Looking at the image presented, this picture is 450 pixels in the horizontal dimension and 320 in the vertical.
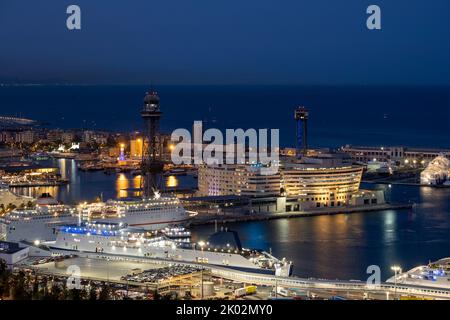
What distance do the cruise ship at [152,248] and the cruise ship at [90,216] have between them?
0.50 m

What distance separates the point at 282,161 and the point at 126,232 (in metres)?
6.72

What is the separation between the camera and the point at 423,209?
45.8 feet

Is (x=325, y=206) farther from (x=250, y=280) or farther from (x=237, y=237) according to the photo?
(x=250, y=280)

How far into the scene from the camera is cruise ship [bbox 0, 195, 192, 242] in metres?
11.0

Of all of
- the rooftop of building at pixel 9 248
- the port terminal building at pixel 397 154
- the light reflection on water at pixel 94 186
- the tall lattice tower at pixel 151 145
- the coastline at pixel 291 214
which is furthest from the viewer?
the port terminal building at pixel 397 154

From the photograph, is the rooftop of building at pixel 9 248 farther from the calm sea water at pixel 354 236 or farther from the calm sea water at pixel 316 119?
the calm sea water at pixel 316 119

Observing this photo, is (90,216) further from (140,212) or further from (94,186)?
(94,186)

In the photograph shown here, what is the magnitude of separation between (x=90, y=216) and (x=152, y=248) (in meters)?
2.39

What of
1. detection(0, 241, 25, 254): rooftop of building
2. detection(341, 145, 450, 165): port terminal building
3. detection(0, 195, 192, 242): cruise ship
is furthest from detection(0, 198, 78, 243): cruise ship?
detection(341, 145, 450, 165): port terminal building

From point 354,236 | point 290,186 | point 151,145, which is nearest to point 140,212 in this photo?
point 354,236

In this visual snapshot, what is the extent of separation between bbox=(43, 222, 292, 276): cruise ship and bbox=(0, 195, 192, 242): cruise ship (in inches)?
19.6

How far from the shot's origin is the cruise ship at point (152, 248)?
29.3 feet
